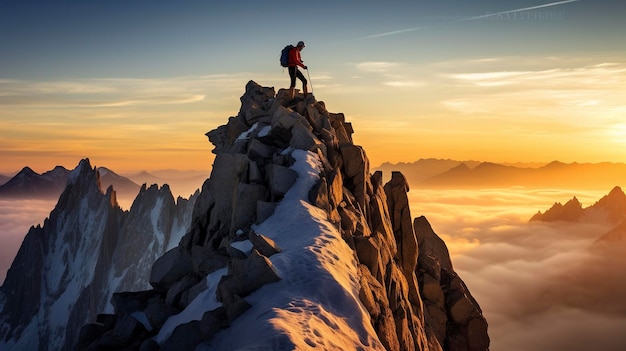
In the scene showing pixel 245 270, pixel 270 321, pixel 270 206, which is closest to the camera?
pixel 270 321

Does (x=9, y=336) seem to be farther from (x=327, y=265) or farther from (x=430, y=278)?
(x=327, y=265)

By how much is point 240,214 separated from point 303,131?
8.95m

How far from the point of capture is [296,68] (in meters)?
43.6

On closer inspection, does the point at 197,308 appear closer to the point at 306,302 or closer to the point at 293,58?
the point at 306,302

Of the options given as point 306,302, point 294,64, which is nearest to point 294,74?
point 294,64

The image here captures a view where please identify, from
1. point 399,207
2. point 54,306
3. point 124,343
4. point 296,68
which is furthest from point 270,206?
point 54,306

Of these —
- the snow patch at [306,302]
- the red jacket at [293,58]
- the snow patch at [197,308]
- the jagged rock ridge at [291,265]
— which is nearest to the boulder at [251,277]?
the jagged rock ridge at [291,265]

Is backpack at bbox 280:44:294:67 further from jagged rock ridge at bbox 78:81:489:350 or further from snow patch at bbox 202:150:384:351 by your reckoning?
snow patch at bbox 202:150:384:351

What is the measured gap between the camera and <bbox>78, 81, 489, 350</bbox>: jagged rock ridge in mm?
18062

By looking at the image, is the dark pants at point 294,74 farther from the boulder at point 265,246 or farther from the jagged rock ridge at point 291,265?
the boulder at point 265,246

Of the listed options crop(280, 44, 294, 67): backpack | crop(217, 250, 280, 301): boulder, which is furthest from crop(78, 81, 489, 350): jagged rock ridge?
crop(280, 44, 294, 67): backpack

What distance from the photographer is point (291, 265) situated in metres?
20.5

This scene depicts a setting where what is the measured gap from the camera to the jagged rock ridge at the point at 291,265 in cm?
1806

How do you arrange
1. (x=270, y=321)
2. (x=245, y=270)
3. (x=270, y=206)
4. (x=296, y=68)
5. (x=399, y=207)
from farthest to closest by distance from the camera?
(x=399, y=207) → (x=296, y=68) → (x=270, y=206) → (x=245, y=270) → (x=270, y=321)
